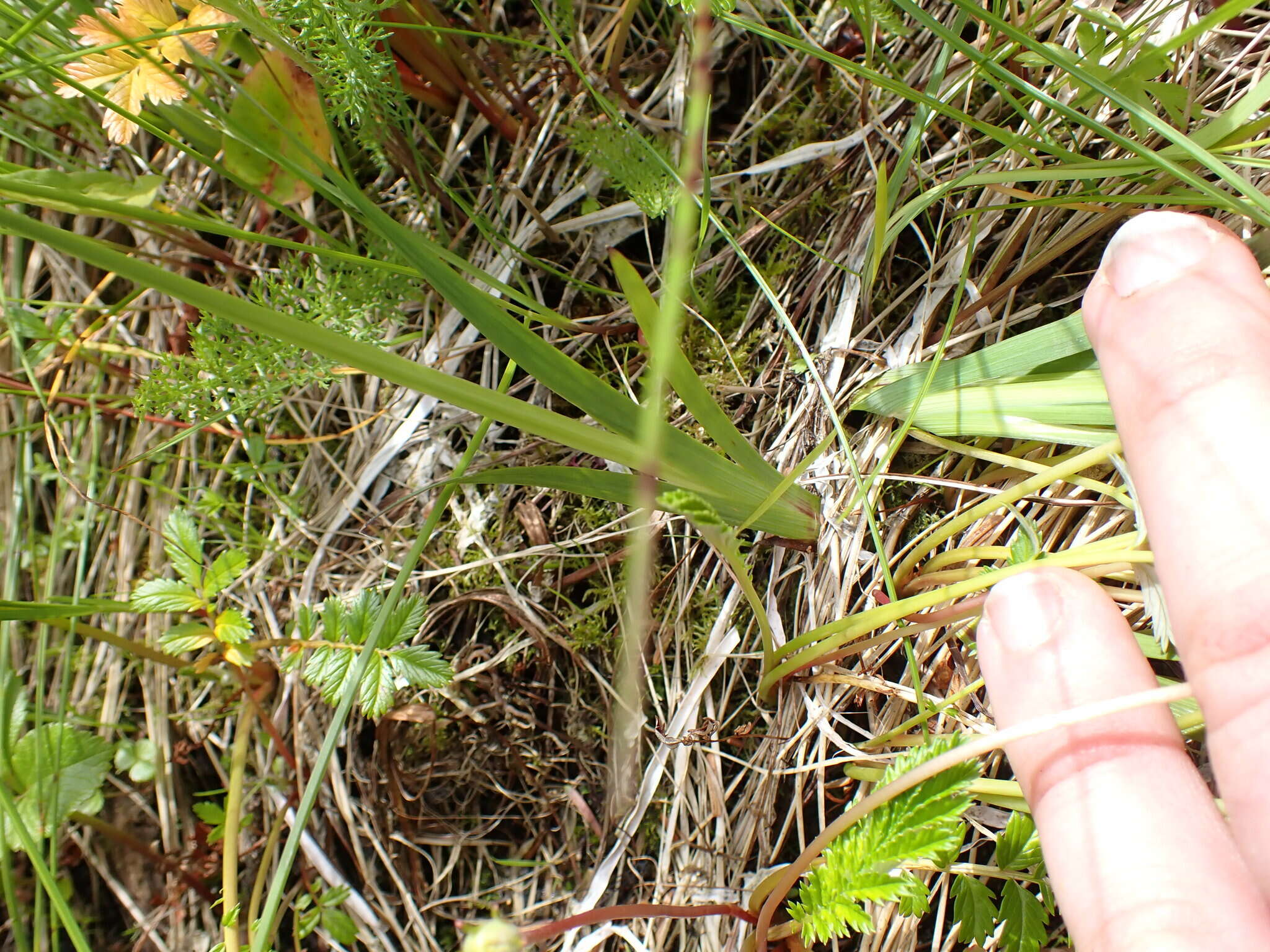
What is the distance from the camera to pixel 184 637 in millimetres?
1372

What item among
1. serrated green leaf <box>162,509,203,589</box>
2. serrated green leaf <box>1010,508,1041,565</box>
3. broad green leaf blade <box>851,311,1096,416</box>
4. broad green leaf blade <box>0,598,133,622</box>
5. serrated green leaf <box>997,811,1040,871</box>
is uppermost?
broad green leaf blade <box>851,311,1096,416</box>

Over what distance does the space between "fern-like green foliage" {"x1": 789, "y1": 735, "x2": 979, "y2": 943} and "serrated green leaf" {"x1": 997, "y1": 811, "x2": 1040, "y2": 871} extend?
219 millimetres

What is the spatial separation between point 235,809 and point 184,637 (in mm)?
367

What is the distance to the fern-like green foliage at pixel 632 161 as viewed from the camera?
50.3 inches

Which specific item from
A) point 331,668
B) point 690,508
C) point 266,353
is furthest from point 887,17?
point 331,668

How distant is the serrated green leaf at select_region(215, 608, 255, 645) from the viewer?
53.3 inches

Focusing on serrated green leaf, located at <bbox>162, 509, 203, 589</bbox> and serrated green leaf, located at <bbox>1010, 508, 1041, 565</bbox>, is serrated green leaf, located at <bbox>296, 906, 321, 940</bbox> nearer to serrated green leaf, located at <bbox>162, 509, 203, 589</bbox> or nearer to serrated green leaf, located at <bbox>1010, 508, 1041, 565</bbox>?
serrated green leaf, located at <bbox>162, 509, 203, 589</bbox>

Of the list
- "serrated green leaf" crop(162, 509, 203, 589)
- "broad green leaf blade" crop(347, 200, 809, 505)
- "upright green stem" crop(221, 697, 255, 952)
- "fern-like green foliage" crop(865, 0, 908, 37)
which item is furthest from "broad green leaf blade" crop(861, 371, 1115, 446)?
"upright green stem" crop(221, 697, 255, 952)

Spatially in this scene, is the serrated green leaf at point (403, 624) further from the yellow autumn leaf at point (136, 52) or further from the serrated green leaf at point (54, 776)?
the yellow autumn leaf at point (136, 52)

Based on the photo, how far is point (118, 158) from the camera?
5.60 feet

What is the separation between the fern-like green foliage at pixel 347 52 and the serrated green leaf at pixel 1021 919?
4.80 feet

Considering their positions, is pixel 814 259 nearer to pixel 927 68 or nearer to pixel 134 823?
pixel 927 68

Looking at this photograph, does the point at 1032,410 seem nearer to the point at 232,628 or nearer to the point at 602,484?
the point at 602,484

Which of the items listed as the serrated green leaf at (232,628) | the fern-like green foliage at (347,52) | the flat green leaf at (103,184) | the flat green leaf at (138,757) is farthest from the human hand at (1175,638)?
the flat green leaf at (138,757)
